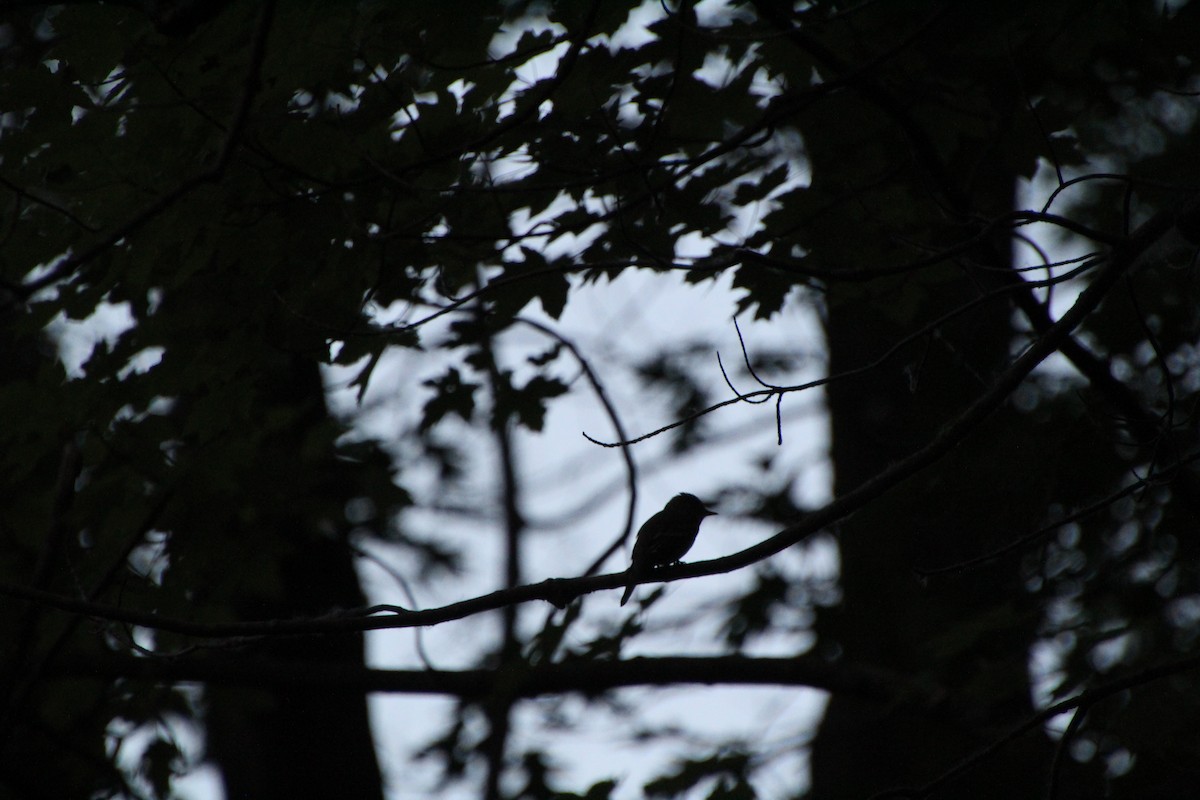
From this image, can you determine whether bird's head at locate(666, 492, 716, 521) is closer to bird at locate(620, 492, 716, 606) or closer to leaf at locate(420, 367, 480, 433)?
bird at locate(620, 492, 716, 606)

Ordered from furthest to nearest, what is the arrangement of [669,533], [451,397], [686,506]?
[451,397] < [686,506] < [669,533]

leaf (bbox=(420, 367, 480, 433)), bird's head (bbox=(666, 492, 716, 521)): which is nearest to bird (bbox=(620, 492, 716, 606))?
bird's head (bbox=(666, 492, 716, 521))

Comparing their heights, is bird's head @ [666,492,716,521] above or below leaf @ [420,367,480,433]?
below

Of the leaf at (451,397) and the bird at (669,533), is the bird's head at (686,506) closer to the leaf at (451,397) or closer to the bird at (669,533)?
the bird at (669,533)

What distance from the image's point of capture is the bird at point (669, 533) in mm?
3926

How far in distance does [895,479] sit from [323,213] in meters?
2.05

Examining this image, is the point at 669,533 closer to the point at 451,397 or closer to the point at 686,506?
the point at 686,506

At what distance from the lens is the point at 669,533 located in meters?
3.95

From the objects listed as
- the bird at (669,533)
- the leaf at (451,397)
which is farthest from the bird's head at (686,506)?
the leaf at (451,397)

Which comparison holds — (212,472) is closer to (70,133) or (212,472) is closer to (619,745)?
(70,133)

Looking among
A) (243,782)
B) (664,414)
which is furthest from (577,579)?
(664,414)

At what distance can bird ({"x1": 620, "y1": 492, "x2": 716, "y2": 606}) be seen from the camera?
12.9 feet

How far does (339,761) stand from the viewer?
5250 millimetres

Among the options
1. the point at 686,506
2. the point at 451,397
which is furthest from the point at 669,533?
the point at 451,397
